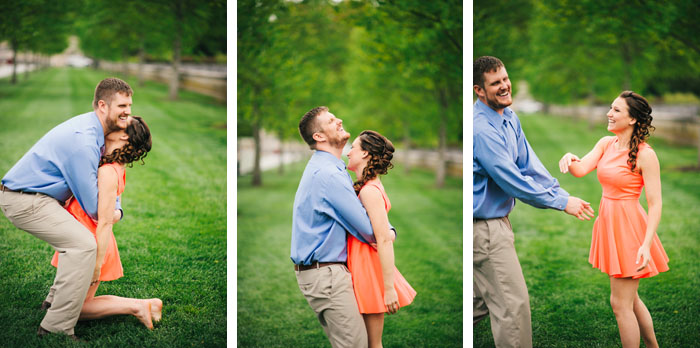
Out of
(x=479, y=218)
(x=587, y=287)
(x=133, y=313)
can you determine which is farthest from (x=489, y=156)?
(x=133, y=313)

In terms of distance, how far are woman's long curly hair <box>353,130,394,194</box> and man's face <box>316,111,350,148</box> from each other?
135mm

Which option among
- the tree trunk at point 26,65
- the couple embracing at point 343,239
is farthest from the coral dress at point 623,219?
the tree trunk at point 26,65

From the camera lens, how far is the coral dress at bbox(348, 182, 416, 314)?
351cm

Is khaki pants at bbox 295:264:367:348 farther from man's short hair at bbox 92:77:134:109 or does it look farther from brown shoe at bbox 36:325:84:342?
man's short hair at bbox 92:77:134:109

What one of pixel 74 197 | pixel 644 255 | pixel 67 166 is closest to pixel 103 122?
pixel 67 166

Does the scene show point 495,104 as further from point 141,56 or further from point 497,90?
point 141,56

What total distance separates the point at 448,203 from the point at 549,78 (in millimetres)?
3287

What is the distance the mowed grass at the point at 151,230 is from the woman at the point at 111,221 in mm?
101

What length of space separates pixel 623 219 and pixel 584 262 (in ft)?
4.18

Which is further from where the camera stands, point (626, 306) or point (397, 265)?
point (397, 265)

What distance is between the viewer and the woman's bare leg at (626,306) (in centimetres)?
382

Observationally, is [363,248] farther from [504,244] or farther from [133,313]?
[133,313]

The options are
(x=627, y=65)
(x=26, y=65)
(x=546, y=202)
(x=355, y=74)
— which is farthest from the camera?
(x=355, y=74)

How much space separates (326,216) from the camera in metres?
3.48
